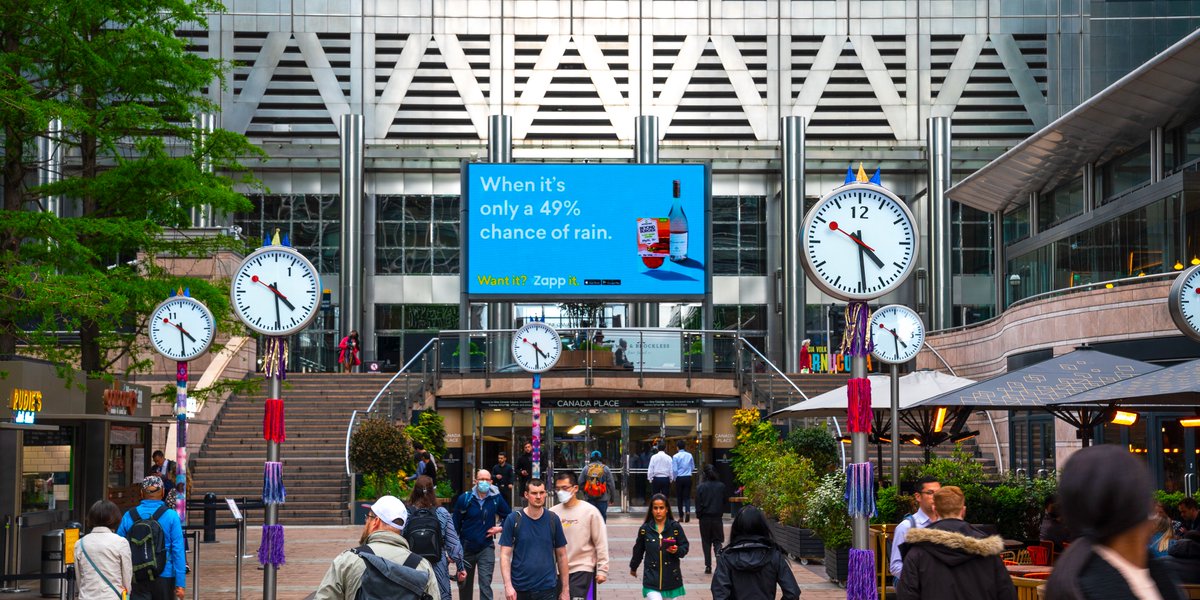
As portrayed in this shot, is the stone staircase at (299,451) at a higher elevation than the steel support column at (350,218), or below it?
below

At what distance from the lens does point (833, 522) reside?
1994 cm

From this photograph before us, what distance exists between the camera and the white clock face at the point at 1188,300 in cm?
1480

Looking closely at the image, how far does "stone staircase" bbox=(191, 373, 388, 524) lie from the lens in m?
31.5

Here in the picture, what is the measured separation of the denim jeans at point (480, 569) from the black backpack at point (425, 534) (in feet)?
8.33

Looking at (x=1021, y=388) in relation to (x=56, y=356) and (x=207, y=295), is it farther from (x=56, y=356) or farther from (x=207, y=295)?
(x=56, y=356)

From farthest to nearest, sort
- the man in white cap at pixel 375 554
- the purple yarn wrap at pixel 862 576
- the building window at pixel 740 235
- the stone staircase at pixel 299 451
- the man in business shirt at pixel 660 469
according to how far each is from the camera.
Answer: the building window at pixel 740 235 < the man in business shirt at pixel 660 469 < the stone staircase at pixel 299 451 < the purple yarn wrap at pixel 862 576 < the man in white cap at pixel 375 554

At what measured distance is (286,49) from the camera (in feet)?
175

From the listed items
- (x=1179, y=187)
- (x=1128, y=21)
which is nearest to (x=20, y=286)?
(x=1179, y=187)

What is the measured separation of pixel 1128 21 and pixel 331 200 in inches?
1192

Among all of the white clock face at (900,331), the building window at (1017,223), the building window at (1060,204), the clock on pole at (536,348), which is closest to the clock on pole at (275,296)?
the white clock face at (900,331)

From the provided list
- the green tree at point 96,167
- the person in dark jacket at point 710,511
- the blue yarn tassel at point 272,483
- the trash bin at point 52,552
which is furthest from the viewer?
the person in dark jacket at point 710,511

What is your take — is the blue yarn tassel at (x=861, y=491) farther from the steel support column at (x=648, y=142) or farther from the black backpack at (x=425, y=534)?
the steel support column at (x=648, y=142)

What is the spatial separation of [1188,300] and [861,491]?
251 inches

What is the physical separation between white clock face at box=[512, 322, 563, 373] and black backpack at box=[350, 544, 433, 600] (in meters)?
18.7
